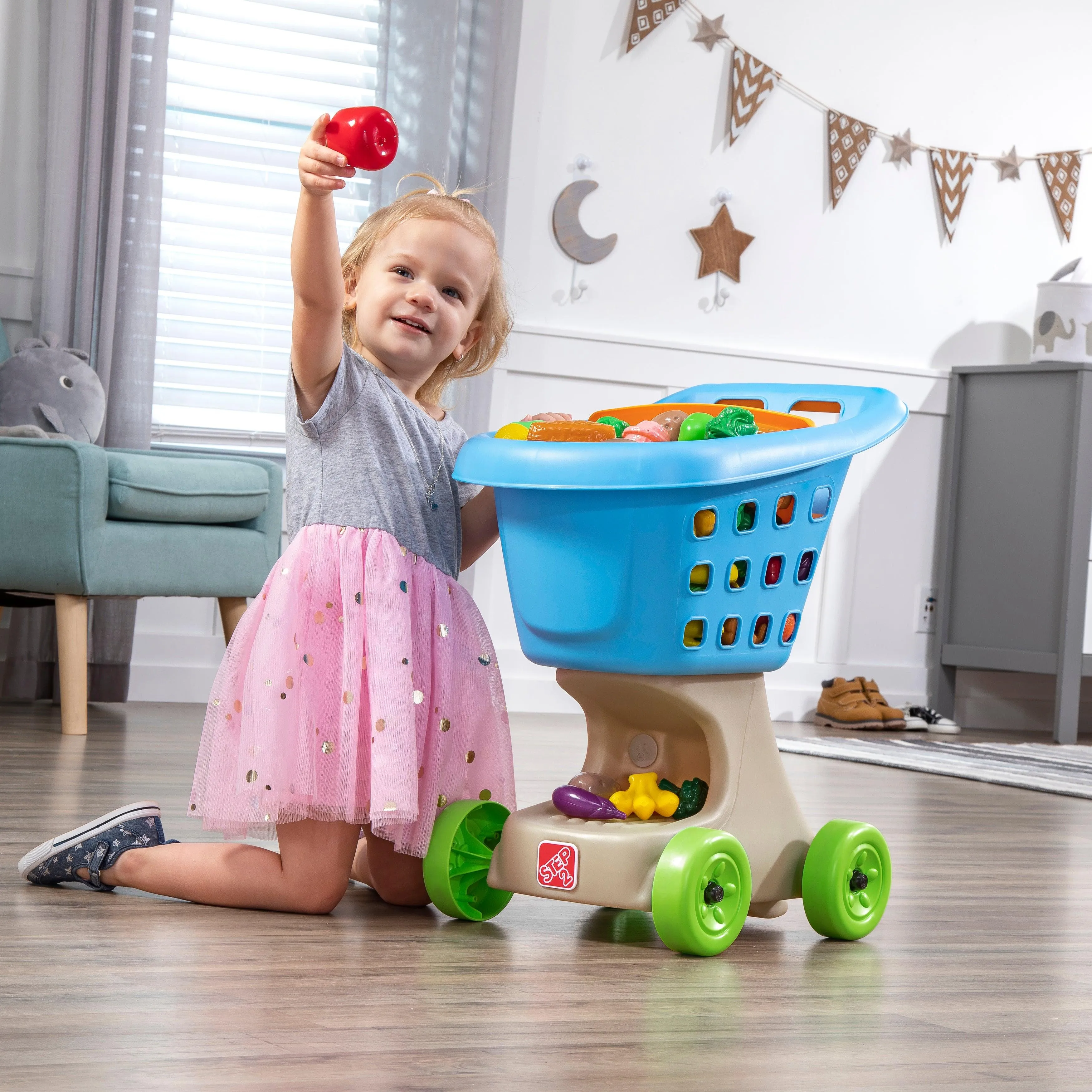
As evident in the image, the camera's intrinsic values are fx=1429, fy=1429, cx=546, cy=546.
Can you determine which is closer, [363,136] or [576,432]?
[363,136]

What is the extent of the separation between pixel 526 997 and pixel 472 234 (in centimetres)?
71

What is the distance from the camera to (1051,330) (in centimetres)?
379

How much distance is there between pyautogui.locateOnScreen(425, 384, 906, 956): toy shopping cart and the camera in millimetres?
1112

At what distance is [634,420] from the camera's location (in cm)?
137

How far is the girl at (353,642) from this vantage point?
1.18 meters

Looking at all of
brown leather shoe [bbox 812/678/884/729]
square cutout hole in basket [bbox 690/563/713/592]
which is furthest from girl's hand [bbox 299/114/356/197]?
brown leather shoe [bbox 812/678/884/729]

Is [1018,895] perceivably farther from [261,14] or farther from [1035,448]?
[261,14]

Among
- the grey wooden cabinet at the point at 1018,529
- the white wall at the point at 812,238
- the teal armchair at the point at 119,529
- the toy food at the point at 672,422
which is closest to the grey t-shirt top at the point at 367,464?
the toy food at the point at 672,422

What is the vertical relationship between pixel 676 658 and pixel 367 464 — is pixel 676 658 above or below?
below

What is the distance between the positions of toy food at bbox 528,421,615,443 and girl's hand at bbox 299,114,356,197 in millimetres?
259

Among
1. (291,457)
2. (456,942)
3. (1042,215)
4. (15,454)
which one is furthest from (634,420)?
(1042,215)

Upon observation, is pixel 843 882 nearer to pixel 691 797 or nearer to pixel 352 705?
pixel 691 797

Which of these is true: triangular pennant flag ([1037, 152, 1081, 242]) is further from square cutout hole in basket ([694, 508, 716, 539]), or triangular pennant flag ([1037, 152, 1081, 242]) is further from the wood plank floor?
square cutout hole in basket ([694, 508, 716, 539])

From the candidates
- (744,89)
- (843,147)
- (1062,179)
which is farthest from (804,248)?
(1062,179)
